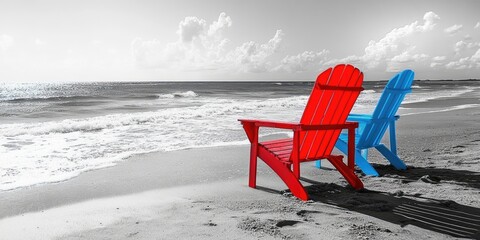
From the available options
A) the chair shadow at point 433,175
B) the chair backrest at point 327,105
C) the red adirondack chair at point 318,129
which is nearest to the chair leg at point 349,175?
the red adirondack chair at point 318,129

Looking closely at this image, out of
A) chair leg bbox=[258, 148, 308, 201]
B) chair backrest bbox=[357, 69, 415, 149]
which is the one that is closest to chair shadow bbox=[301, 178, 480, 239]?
chair leg bbox=[258, 148, 308, 201]

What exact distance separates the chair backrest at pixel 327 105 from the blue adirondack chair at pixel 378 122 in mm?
633

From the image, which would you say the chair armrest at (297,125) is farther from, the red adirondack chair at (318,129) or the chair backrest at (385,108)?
the chair backrest at (385,108)

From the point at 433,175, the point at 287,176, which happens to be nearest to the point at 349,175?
the point at 287,176

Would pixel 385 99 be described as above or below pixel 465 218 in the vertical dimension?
above

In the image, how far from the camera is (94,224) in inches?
112

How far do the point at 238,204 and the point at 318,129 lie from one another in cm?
101

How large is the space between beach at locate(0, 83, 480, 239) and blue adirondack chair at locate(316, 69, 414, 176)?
193 mm

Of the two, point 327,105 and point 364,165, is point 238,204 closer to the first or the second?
point 327,105

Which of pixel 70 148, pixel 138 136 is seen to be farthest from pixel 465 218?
pixel 138 136

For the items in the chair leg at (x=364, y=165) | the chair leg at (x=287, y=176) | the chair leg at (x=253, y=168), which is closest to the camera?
the chair leg at (x=287, y=176)

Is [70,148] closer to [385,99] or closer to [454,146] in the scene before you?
[385,99]

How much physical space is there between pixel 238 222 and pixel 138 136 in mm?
5743

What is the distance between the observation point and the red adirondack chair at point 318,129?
3439 mm
